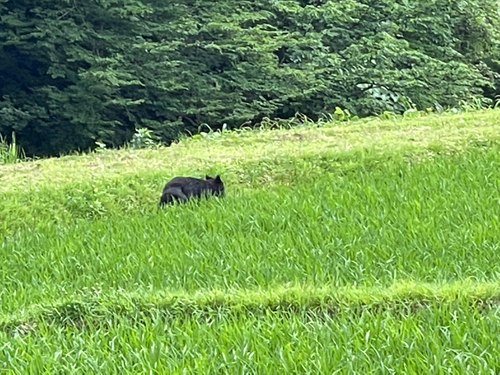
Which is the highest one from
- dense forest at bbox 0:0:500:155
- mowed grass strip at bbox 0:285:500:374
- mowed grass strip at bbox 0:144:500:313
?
mowed grass strip at bbox 0:285:500:374

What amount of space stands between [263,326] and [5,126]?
37.5ft

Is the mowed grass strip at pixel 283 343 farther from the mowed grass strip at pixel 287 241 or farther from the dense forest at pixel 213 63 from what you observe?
the dense forest at pixel 213 63

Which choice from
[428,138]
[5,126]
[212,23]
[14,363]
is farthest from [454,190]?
[5,126]

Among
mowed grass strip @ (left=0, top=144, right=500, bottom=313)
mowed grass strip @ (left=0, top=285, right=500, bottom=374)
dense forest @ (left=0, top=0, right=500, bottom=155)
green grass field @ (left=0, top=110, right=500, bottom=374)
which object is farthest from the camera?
dense forest @ (left=0, top=0, right=500, bottom=155)

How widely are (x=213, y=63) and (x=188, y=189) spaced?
7.45 metres

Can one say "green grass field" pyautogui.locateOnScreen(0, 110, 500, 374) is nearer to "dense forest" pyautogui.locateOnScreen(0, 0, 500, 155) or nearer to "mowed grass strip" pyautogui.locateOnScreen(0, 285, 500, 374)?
"mowed grass strip" pyautogui.locateOnScreen(0, 285, 500, 374)

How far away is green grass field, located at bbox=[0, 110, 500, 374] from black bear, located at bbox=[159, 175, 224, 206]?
6.5 inches

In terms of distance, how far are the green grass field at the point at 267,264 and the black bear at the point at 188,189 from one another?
0.16 meters

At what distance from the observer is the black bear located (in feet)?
20.4

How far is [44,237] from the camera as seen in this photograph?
5.72m

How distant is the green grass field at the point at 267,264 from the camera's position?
10.2ft

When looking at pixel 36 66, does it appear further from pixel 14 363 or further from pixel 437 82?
pixel 14 363

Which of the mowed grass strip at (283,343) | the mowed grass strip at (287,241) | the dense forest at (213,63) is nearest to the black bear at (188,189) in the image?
the mowed grass strip at (287,241)

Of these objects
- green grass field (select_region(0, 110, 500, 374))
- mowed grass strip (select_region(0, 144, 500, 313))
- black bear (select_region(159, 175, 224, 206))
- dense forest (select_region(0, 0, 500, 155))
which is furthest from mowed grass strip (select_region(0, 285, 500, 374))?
dense forest (select_region(0, 0, 500, 155))
